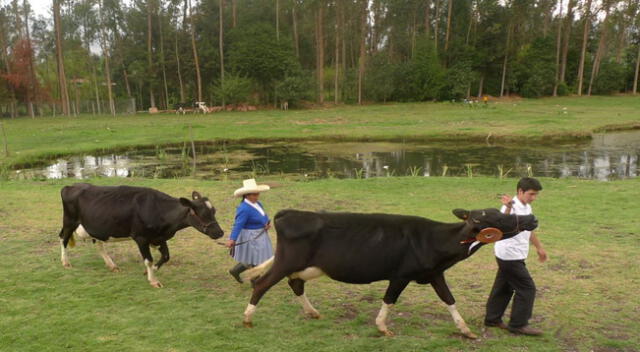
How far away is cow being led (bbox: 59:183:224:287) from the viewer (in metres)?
6.98

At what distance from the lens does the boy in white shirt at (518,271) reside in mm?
5293

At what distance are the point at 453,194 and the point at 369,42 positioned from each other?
5736 centimetres

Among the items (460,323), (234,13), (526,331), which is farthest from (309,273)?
(234,13)

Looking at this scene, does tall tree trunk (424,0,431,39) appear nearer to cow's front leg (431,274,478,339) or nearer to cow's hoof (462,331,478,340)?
cow's front leg (431,274,478,339)

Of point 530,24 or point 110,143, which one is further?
point 530,24

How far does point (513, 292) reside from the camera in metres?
5.78

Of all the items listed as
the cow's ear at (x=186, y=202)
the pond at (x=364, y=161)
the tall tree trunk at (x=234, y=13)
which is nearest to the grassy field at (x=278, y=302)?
the cow's ear at (x=186, y=202)

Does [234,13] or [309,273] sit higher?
[234,13]

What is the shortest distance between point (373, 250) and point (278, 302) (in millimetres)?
1869

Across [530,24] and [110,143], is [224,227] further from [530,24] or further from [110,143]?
[530,24]

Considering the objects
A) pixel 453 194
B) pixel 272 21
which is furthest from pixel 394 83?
pixel 453 194

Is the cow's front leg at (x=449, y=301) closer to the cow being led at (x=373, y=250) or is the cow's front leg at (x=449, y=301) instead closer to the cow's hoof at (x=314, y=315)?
the cow being led at (x=373, y=250)

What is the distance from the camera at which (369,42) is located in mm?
67312

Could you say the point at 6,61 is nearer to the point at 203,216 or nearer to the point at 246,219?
the point at 203,216
